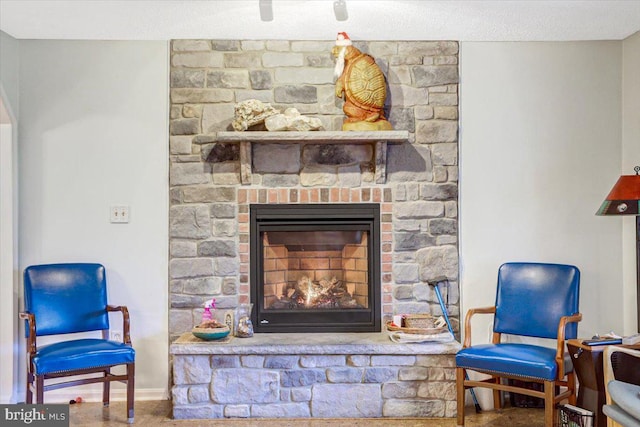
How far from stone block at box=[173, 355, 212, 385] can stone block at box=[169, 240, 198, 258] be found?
0.71 metres

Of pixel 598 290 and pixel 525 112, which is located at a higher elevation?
pixel 525 112

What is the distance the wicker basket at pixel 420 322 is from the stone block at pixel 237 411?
3.51 feet

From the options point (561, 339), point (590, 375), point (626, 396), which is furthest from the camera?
point (561, 339)

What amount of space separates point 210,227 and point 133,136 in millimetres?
768

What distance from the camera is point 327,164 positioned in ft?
14.0

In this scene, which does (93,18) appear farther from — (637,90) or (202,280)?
(637,90)

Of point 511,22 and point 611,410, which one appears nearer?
point 611,410

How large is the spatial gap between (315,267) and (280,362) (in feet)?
2.54

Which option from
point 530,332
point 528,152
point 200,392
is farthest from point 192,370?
point 528,152

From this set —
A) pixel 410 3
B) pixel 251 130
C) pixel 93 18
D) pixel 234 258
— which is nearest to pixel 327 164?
pixel 251 130

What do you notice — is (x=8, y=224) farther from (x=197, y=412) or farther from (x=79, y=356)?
(x=197, y=412)

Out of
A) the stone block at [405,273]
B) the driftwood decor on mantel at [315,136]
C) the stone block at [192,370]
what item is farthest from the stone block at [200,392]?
the driftwood decor on mantel at [315,136]

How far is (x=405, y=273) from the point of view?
168 inches

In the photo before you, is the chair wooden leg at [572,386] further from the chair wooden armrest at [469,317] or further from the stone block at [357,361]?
the stone block at [357,361]
